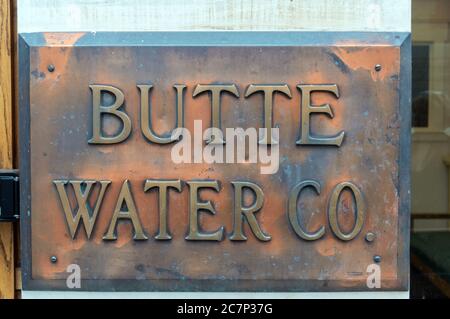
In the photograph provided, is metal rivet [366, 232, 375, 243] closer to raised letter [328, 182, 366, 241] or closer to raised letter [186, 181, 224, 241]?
raised letter [328, 182, 366, 241]

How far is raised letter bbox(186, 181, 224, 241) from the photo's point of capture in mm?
1716

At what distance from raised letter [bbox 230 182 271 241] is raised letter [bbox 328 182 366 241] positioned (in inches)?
8.7

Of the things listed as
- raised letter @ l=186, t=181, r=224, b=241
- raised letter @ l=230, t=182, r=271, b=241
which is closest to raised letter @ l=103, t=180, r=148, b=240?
raised letter @ l=186, t=181, r=224, b=241

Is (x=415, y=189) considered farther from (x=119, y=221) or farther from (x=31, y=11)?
(x=31, y=11)

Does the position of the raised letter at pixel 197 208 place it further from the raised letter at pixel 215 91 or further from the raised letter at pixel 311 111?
the raised letter at pixel 311 111

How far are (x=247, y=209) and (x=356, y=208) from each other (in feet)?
1.16

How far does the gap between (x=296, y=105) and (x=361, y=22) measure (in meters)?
0.35

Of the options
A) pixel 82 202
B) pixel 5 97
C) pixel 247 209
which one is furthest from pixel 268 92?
pixel 5 97

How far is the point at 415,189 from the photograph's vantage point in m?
2.18

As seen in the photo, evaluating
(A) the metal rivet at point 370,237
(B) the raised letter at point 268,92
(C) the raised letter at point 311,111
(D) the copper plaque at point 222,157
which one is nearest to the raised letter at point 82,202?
(D) the copper plaque at point 222,157

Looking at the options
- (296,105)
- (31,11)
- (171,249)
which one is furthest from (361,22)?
(31,11)

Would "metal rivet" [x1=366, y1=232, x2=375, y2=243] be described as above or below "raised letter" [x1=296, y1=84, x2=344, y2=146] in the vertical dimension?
below

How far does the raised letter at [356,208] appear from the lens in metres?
1.71

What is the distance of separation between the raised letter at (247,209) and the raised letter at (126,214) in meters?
0.31
